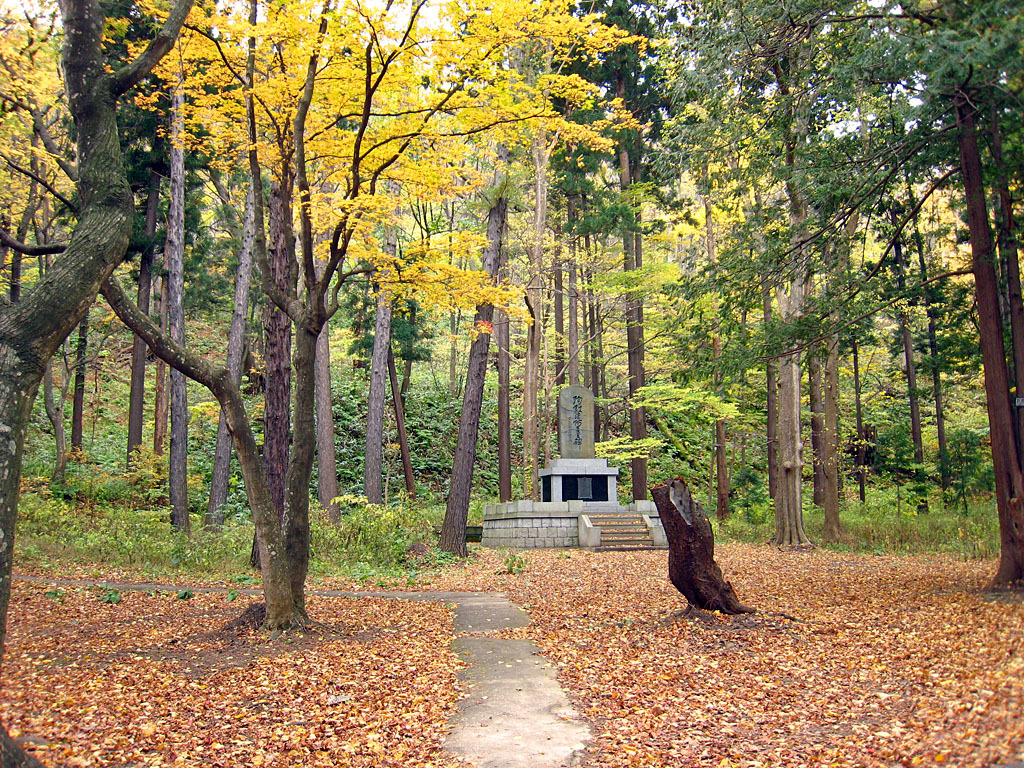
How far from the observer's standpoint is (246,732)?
14.6 feet

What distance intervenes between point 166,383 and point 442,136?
674 inches

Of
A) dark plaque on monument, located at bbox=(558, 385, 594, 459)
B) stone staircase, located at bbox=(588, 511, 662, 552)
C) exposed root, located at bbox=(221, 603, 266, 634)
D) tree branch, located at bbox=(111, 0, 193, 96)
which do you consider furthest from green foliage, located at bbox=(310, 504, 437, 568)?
tree branch, located at bbox=(111, 0, 193, 96)

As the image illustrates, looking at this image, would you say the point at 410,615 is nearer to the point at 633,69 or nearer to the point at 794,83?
the point at 794,83

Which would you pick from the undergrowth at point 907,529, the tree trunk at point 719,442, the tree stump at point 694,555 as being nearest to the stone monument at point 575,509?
the undergrowth at point 907,529

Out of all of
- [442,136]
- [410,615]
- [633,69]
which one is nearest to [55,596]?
[410,615]

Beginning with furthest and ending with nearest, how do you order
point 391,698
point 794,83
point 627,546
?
point 627,546 < point 794,83 < point 391,698

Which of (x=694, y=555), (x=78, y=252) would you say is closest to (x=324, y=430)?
(x=694, y=555)

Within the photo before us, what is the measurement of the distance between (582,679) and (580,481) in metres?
13.9

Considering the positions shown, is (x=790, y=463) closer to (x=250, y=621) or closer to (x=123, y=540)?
(x=250, y=621)

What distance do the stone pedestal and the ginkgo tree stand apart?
1085cm

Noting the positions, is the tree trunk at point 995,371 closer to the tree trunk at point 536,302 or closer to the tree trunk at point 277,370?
the tree trunk at point 277,370

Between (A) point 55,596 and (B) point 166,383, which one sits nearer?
(A) point 55,596

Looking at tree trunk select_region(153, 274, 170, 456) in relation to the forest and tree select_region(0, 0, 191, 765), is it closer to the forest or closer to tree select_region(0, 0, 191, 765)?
the forest

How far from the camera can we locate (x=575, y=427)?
777 inches
